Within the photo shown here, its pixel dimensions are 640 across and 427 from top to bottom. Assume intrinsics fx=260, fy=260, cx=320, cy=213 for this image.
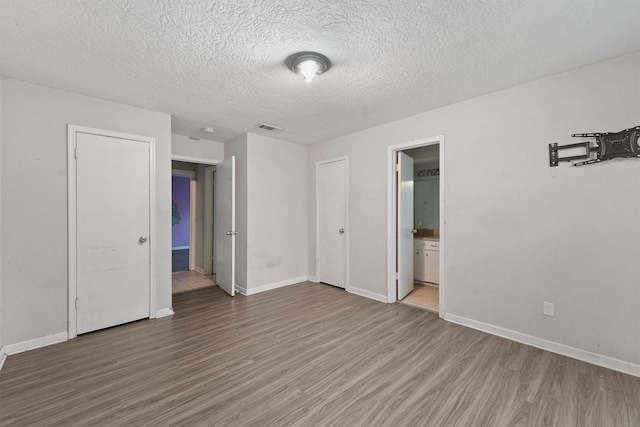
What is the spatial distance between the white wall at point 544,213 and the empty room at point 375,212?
0.02 m

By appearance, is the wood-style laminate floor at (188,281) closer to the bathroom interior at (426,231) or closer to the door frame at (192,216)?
the door frame at (192,216)

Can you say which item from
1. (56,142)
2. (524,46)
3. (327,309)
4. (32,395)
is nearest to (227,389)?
(32,395)

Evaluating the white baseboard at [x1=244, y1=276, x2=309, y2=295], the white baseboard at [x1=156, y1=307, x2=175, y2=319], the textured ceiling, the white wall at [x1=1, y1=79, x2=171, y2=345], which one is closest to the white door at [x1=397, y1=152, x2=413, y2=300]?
the textured ceiling

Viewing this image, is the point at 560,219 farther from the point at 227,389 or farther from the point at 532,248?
the point at 227,389

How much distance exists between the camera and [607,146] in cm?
210

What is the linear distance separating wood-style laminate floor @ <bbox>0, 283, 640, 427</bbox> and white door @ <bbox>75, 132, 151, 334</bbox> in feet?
0.97

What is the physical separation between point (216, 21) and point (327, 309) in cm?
313

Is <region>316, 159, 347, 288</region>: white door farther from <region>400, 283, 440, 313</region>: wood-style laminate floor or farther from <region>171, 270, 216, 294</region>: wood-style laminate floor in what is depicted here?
<region>171, 270, 216, 294</region>: wood-style laminate floor

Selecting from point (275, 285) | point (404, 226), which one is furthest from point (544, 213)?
point (275, 285)

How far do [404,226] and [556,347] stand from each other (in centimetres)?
197

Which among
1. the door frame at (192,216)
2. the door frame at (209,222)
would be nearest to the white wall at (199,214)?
the door frame at (192,216)

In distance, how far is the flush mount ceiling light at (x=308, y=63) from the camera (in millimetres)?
2021

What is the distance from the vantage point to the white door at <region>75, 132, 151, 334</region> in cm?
270

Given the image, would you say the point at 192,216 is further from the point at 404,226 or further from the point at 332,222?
the point at 404,226
